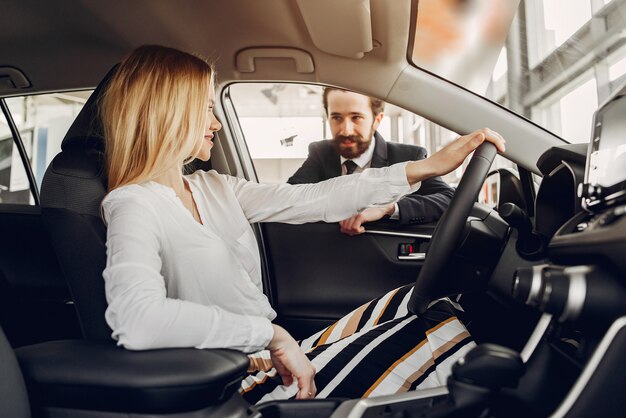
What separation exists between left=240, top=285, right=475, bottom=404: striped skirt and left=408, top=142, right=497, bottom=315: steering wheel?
0.11 metres

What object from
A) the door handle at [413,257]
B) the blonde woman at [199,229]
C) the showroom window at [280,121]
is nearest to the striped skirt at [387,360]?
the blonde woman at [199,229]

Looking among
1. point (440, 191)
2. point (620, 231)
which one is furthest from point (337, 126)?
point (620, 231)

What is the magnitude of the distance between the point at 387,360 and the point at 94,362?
56 cm

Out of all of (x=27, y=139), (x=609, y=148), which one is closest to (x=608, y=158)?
(x=609, y=148)

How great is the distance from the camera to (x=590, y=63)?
250 cm

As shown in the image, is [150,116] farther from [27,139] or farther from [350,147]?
[27,139]

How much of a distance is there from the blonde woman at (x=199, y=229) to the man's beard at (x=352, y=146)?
78 cm

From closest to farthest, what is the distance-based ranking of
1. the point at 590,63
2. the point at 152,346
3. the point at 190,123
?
the point at 152,346 → the point at 190,123 → the point at 590,63

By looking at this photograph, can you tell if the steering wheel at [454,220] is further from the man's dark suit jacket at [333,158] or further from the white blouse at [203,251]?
the man's dark suit jacket at [333,158]

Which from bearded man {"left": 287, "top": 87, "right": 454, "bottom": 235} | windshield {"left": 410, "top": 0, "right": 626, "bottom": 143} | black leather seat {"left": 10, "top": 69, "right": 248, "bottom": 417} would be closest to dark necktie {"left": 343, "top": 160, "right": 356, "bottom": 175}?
bearded man {"left": 287, "top": 87, "right": 454, "bottom": 235}

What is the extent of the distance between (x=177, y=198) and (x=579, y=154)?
29.0 inches

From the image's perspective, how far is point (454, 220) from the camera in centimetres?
104

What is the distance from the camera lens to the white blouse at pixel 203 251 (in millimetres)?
929

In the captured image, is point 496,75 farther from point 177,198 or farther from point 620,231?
point 620,231
